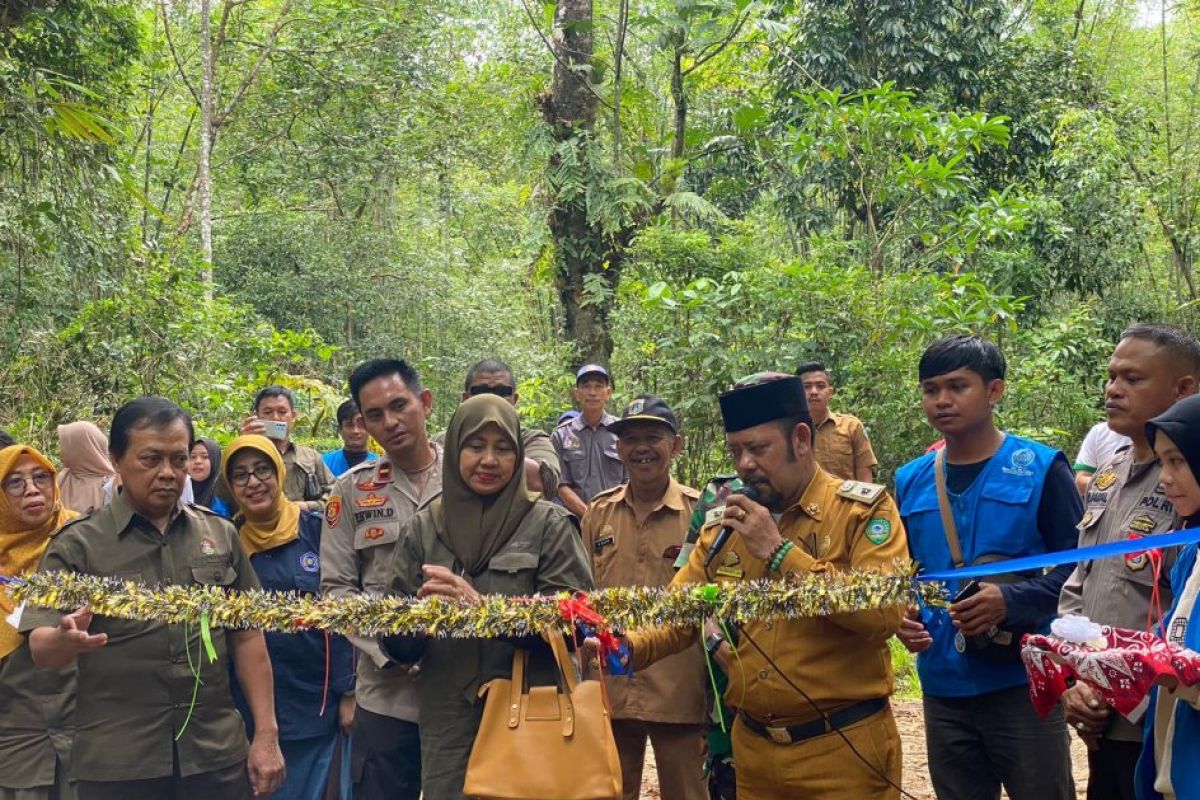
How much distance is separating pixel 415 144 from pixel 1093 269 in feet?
34.9

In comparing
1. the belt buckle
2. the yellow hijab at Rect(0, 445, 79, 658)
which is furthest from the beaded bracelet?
the yellow hijab at Rect(0, 445, 79, 658)

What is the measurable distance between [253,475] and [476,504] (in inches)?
66.5

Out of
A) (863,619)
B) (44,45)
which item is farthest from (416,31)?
(863,619)

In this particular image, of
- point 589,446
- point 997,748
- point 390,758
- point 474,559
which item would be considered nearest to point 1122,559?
point 997,748

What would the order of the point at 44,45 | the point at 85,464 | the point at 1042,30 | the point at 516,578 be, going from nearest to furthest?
1. the point at 516,578
2. the point at 85,464
3. the point at 44,45
4. the point at 1042,30

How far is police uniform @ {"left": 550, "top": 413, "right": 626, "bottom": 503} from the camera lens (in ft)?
25.4

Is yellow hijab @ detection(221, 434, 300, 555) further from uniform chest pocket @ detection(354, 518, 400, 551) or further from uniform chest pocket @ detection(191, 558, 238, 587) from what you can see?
uniform chest pocket @ detection(191, 558, 238, 587)

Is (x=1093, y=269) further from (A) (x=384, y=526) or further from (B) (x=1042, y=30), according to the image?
(A) (x=384, y=526)

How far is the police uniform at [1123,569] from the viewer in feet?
11.3

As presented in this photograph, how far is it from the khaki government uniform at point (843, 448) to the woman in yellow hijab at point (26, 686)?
5.22 meters

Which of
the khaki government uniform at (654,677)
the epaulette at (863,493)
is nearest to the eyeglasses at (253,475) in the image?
the khaki government uniform at (654,677)

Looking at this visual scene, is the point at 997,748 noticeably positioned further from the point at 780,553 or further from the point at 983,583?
the point at 780,553

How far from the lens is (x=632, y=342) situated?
34.6 ft

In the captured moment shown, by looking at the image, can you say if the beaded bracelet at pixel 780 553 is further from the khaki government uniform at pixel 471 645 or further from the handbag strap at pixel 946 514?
the handbag strap at pixel 946 514
